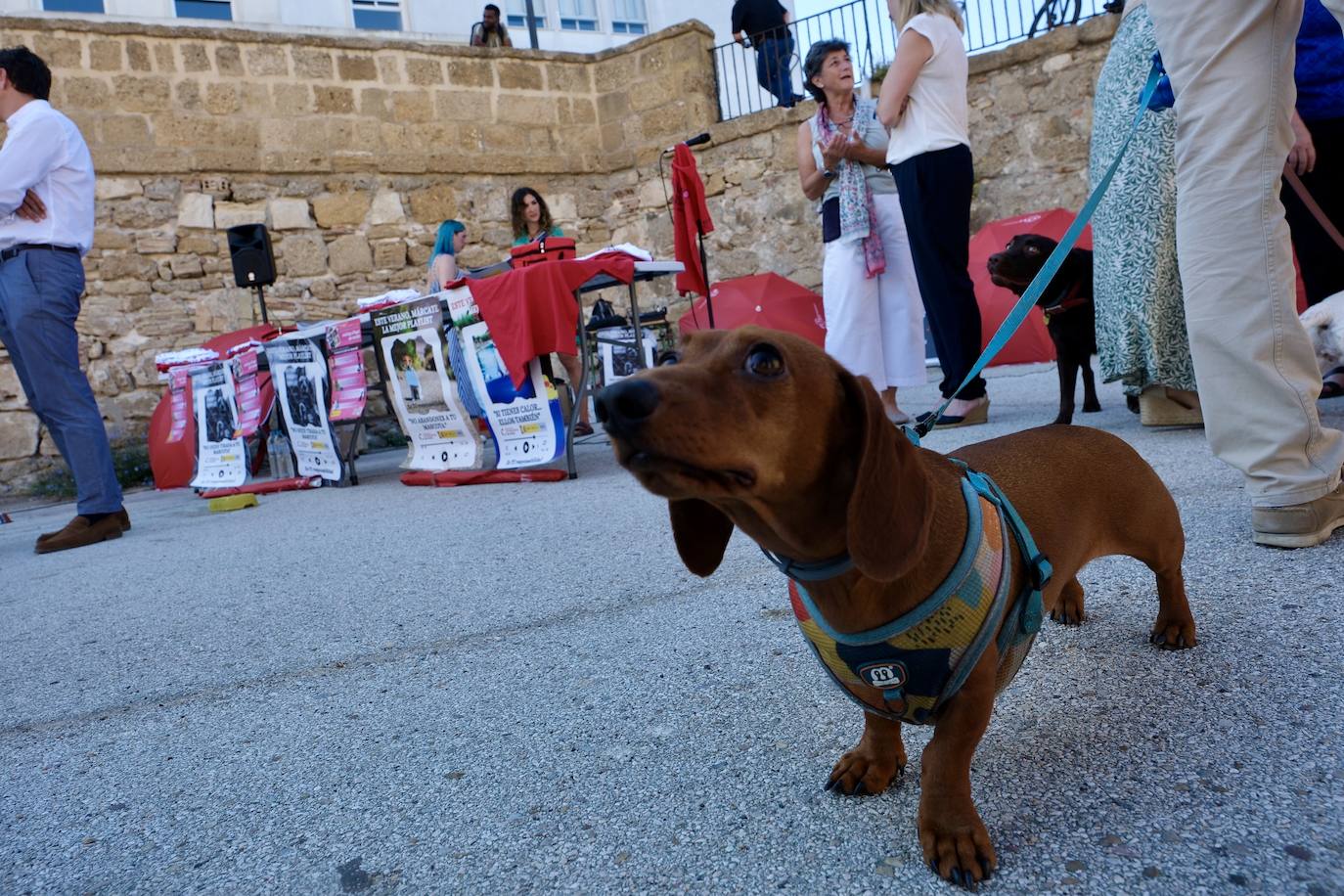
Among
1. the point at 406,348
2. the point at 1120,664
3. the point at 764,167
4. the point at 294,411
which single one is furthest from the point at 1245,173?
the point at 764,167

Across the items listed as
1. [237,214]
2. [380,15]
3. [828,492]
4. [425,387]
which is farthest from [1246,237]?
[380,15]

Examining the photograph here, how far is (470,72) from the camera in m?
10.0

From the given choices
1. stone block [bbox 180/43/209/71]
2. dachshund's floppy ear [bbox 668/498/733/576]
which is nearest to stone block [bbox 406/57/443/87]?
stone block [bbox 180/43/209/71]

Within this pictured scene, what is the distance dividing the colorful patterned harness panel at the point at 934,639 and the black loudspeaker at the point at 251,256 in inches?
317

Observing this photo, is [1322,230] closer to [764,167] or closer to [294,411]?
[294,411]

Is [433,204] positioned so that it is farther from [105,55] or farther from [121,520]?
[121,520]

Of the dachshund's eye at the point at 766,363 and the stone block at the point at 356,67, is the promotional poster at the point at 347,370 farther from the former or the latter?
the stone block at the point at 356,67

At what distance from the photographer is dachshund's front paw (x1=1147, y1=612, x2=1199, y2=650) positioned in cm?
165

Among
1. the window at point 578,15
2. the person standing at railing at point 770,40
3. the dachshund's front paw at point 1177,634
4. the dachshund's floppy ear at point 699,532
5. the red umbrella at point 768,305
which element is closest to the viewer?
the dachshund's floppy ear at point 699,532

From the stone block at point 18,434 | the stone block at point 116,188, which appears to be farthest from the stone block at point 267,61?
the stone block at point 18,434

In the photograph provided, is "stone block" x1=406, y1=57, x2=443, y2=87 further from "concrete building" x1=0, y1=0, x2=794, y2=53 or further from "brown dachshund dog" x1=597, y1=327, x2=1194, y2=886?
"brown dachshund dog" x1=597, y1=327, x2=1194, y2=886

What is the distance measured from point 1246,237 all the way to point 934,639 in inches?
57.1

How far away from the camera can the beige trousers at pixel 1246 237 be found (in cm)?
193

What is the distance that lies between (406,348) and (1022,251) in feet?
11.2
